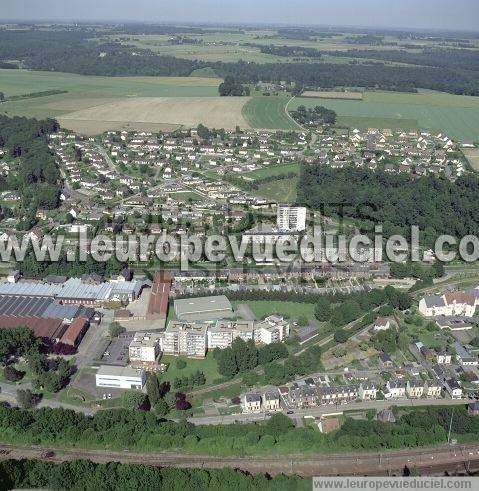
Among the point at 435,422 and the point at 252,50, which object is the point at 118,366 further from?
the point at 252,50

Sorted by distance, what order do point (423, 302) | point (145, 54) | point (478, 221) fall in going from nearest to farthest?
1. point (423, 302)
2. point (478, 221)
3. point (145, 54)

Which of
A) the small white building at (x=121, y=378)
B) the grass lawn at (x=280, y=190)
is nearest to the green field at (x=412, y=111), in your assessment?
the grass lawn at (x=280, y=190)

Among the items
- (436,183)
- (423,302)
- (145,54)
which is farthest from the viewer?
(145,54)

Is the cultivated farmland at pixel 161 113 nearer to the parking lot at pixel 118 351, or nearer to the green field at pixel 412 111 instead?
the green field at pixel 412 111

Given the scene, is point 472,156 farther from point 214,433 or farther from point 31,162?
point 214,433

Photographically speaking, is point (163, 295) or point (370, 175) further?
point (370, 175)

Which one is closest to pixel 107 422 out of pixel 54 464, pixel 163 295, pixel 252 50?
pixel 54 464

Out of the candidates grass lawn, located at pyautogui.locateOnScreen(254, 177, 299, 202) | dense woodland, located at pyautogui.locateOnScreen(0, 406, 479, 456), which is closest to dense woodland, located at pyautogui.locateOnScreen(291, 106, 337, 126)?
grass lawn, located at pyautogui.locateOnScreen(254, 177, 299, 202)
